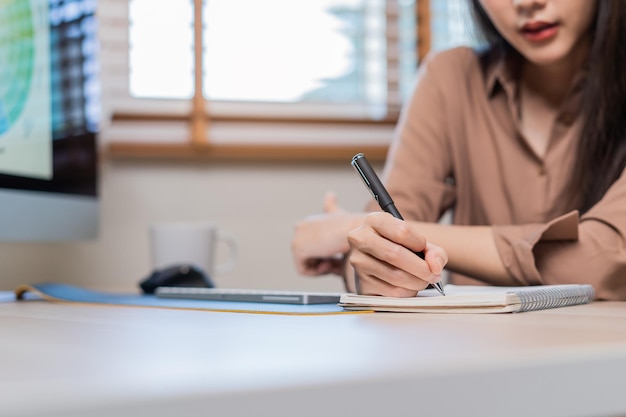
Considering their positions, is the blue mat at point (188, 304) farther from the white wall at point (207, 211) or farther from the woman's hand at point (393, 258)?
the white wall at point (207, 211)

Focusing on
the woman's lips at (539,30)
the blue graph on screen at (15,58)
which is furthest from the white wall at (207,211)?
the woman's lips at (539,30)

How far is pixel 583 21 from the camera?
1.13m

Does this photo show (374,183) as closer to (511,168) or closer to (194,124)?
(511,168)

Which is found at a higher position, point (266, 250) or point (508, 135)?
point (508, 135)

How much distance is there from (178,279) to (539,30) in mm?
627

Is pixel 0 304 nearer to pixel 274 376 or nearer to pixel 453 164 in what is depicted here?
pixel 274 376

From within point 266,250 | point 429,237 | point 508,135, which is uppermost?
point 508,135

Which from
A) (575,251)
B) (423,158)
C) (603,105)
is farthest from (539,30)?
(575,251)

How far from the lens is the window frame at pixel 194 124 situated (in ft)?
5.16

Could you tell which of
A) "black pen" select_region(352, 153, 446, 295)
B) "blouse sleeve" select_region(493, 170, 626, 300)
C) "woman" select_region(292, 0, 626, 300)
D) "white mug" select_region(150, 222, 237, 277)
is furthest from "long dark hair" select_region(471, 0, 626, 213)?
"white mug" select_region(150, 222, 237, 277)

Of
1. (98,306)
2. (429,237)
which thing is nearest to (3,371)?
(98,306)

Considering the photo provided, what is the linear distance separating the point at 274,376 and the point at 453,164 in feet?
3.69

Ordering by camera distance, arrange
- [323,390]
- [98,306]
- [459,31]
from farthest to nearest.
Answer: [459,31], [98,306], [323,390]

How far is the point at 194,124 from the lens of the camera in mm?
1600
